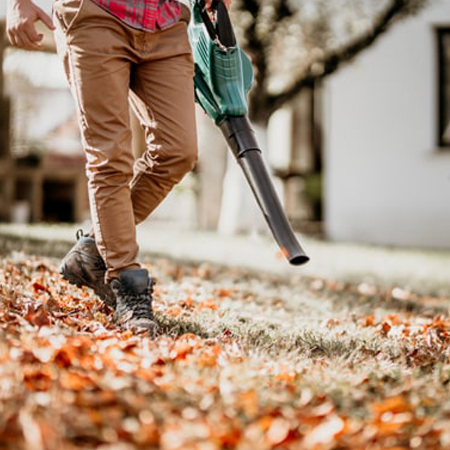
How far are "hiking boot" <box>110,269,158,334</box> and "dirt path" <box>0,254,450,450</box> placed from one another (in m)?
0.08

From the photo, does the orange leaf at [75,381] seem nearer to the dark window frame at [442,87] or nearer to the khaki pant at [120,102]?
the khaki pant at [120,102]

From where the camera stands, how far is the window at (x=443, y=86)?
10125mm

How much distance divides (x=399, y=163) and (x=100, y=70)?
26.2 feet

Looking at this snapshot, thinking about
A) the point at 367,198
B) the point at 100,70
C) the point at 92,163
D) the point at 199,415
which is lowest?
the point at 367,198

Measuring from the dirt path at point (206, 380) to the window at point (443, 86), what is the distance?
6.95 m

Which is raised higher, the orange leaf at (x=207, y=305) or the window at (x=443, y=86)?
the window at (x=443, y=86)

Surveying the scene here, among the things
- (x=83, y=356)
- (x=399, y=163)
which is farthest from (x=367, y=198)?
(x=83, y=356)

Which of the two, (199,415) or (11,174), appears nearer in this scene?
(199,415)

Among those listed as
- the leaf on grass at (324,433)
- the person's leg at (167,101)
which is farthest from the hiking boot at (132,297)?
the leaf on grass at (324,433)

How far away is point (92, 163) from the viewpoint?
276 cm

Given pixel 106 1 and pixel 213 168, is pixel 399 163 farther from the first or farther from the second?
pixel 106 1

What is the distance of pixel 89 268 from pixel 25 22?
36.4 inches

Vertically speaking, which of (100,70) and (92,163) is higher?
(100,70)

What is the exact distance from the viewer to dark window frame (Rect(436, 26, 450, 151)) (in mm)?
10125
